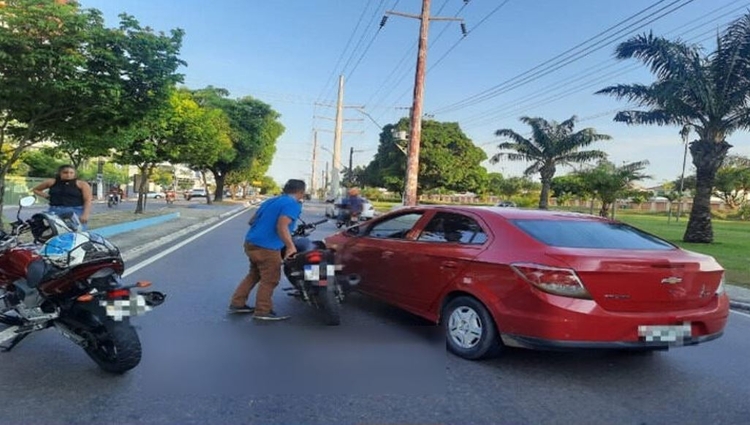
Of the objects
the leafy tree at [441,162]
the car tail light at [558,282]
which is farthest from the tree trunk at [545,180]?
the car tail light at [558,282]

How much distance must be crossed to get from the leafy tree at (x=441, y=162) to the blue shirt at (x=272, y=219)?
4972 cm

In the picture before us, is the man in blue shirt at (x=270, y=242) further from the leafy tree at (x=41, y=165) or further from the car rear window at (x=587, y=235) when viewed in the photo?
the leafy tree at (x=41, y=165)

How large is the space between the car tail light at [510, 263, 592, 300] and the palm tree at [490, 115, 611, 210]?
30.4 m

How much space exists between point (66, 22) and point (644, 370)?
1098cm

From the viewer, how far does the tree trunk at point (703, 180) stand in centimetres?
1858

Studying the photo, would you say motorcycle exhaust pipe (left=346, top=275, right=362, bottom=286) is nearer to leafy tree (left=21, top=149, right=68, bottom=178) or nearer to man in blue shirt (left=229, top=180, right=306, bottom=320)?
man in blue shirt (left=229, top=180, right=306, bottom=320)

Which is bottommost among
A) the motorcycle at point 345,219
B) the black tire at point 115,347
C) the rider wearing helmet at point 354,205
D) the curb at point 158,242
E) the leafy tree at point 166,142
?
the curb at point 158,242

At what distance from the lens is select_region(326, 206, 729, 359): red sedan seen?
14.1ft

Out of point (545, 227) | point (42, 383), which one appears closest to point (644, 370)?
point (545, 227)

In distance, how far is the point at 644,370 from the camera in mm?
4824

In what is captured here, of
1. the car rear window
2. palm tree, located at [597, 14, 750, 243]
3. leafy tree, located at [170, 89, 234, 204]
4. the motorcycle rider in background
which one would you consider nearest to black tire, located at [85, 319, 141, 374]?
the car rear window

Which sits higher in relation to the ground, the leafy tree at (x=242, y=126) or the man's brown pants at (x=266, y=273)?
the leafy tree at (x=242, y=126)

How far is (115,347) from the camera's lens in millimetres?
4090

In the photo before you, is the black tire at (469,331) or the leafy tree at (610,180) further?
the leafy tree at (610,180)
